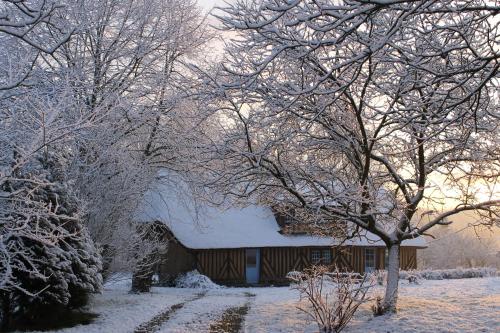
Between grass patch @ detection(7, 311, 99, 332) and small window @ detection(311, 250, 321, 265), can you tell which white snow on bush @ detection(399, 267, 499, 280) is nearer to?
small window @ detection(311, 250, 321, 265)

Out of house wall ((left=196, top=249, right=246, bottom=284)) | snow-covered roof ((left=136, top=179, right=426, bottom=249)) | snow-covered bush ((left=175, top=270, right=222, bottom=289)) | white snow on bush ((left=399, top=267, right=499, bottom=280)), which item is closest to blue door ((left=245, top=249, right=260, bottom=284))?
house wall ((left=196, top=249, right=246, bottom=284))

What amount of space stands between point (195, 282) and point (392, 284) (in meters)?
14.7

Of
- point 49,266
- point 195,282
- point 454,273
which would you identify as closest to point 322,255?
point 195,282

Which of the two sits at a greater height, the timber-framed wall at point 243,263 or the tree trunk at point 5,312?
the timber-framed wall at point 243,263

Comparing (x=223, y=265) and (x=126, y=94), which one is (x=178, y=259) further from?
(x=126, y=94)

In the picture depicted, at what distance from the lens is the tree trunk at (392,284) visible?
12.6 metres

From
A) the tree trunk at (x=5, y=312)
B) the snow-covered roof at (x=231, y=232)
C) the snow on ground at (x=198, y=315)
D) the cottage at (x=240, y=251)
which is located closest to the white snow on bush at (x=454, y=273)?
the cottage at (x=240, y=251)

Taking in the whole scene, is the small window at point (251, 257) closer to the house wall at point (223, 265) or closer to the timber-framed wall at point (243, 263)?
the timber-framed wall at point (243, 263)

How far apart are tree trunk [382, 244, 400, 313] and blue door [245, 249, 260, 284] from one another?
630 inches

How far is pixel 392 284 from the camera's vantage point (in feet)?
41.8

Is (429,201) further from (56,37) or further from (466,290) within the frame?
(56,37)

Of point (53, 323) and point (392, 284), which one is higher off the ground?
point (392, 284)

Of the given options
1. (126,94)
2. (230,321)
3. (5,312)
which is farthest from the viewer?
(126,94)

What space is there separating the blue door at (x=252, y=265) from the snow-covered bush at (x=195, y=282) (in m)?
2.49
